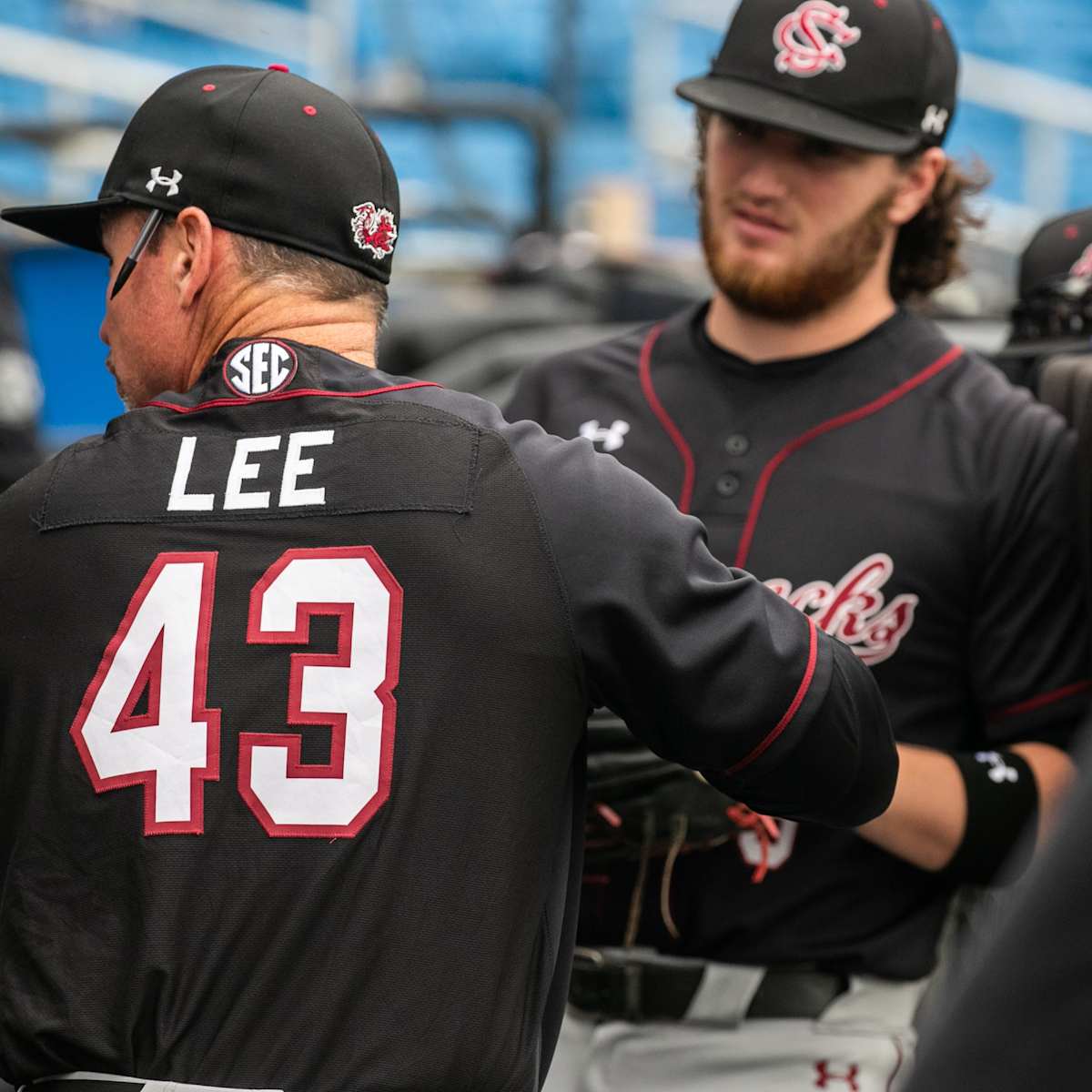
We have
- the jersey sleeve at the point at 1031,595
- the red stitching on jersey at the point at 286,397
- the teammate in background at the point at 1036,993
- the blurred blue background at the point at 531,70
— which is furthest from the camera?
the blurred blue background at the point at 531,70

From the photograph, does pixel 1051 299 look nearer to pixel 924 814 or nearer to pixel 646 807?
pixel 924 814

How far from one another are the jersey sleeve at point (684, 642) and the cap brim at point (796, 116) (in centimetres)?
91

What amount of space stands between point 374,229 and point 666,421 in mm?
847

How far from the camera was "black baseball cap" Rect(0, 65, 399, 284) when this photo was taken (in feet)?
6.09

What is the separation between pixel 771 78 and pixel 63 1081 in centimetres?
169

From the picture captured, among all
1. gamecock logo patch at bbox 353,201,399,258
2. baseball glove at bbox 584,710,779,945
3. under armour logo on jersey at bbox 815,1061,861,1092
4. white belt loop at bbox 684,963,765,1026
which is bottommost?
under armour logo on jersey at bbox 815,1061,861,1092

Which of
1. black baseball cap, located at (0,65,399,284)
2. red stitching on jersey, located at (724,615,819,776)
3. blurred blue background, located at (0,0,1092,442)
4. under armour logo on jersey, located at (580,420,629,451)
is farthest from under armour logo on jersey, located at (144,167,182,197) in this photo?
blurred blue background, located at (0,0,1092,442)

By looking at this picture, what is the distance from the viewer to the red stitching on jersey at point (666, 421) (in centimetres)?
257

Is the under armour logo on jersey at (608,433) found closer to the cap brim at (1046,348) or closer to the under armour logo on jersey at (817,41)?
the under armour logo on jersey at (817,41)

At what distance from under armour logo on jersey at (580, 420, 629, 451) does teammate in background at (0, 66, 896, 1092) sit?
0.84m

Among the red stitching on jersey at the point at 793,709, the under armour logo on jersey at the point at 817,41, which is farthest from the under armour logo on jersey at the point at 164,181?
the under armour logo on jersey at the point at 817,41

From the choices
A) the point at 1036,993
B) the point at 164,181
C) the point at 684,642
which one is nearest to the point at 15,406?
the point at 164,181

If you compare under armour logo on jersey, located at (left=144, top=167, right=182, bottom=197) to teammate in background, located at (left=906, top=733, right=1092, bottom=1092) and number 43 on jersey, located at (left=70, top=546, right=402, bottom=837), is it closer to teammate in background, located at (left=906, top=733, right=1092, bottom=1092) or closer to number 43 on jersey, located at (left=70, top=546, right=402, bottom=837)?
number 43 on jersey, located at (left=70, top=546, right=402, bottom=837)

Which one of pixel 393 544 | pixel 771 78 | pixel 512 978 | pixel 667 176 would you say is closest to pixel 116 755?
pixel 393 544
